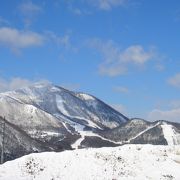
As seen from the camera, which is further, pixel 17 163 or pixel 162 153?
pixel 162 153

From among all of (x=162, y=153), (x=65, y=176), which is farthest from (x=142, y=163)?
(x=65, y=176)

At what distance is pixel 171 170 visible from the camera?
5041 centimetres

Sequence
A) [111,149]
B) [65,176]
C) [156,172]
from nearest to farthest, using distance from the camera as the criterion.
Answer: [65,176] → [156,172] → [111,149]

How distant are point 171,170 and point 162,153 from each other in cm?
586

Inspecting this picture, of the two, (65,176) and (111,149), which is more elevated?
(111,149)

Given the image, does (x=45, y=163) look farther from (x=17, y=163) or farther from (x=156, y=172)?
(x=156, y=172)

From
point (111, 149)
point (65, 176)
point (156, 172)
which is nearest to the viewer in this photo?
point (65, 176)

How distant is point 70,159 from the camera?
164 feet

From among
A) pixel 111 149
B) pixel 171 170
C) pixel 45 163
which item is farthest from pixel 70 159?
pixel 171 170

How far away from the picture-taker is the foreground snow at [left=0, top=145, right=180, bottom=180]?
46250 millimetres

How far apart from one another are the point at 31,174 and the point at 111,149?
11.5 metres

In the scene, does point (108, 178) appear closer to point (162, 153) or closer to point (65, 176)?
point (65, 176)

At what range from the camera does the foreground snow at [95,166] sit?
4625 cm

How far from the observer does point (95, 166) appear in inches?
1923
